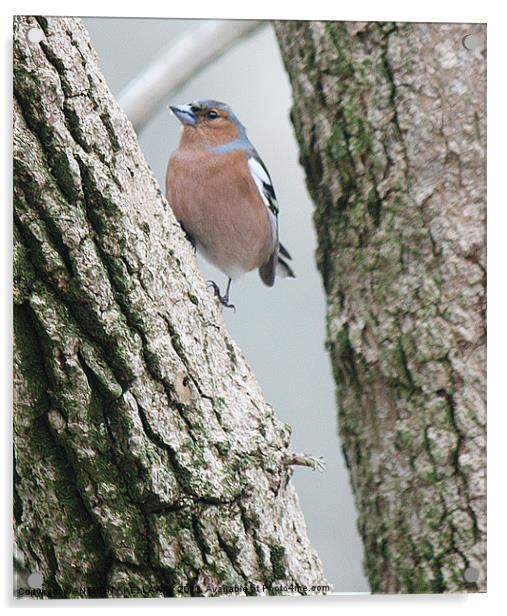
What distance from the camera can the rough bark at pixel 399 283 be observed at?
157 cm

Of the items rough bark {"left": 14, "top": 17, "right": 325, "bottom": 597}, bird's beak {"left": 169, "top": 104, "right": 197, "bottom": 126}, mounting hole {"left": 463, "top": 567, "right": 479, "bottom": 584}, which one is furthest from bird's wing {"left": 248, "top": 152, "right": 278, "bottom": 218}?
mounting hole {"left": 463, "top": 567, "right": 479, "bottom": 584}

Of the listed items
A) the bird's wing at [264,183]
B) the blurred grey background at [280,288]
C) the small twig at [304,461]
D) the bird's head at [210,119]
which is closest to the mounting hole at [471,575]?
the blurred grey background at [280,288]

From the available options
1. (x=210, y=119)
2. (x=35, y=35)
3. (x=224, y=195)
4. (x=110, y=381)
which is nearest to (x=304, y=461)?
(x=110, y=381)

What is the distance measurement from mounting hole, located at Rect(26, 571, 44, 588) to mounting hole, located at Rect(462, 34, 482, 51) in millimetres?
1287

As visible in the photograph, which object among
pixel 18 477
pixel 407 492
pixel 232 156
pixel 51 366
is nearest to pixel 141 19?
pixel 232 156

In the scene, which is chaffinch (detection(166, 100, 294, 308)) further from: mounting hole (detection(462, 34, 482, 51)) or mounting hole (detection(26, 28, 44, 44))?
mounting hole (detection(462, 34, 482, 51))

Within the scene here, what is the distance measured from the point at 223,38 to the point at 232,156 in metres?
0.23

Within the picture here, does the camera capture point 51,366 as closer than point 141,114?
Yes

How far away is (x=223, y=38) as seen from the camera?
155 centimetres

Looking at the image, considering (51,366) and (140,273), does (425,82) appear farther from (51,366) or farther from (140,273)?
(51,366)

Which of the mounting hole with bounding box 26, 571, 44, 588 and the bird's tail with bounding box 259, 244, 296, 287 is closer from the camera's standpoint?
the mounting hole with bounding box 26, 571, 44, 588

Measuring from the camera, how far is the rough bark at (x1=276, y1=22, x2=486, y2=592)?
157 centimetres
